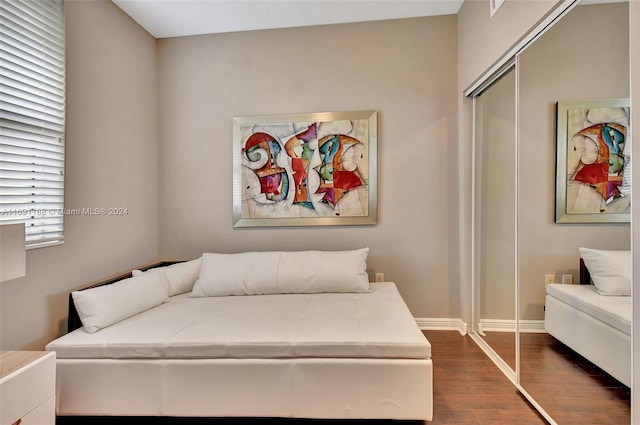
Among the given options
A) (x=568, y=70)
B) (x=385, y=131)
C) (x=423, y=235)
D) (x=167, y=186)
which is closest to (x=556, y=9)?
(x=568, y=70)

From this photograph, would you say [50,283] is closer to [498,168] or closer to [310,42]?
[310,42]

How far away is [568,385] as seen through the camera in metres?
1.57

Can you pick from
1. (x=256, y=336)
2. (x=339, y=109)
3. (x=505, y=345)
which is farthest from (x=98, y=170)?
(x=505, y=345)

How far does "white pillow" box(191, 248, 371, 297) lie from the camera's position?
2.59m

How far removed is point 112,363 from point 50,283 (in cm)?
73

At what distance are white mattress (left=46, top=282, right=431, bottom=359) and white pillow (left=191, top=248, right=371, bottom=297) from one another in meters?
0.40

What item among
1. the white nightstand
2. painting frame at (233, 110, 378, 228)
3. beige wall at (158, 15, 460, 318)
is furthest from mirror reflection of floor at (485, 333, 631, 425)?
the white nightstand

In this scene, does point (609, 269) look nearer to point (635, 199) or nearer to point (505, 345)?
point (635, 199)

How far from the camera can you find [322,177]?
9.75 ft

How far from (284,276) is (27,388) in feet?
5.27

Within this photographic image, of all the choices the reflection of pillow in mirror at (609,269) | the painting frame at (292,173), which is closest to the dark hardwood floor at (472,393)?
the reflection of pillow in mirror at (609,269)

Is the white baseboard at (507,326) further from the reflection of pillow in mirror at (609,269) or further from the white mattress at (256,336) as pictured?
the white mattress at (256,336)

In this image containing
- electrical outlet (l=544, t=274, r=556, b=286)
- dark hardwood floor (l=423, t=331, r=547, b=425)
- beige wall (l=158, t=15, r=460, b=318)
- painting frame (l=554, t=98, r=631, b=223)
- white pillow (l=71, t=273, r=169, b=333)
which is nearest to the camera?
painting frame (l=554, t=98, r=631, b=223)

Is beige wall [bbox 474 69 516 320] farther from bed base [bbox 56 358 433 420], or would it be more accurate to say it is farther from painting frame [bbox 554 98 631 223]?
bed base [bbox 56 358 433 420]
